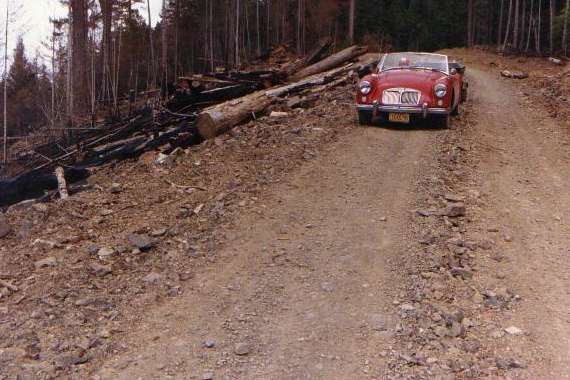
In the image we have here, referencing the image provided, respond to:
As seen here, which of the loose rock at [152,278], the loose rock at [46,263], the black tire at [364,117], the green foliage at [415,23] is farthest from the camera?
the green foliage at [415,23]

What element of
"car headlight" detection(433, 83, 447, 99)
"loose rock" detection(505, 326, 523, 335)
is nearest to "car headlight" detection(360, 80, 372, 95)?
"car headlight" detection(433, 83, 447, 99)

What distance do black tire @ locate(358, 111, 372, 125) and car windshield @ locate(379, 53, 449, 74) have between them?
57.7 inches

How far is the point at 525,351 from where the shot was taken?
182 inches

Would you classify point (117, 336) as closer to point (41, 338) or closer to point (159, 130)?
point (41, 338)

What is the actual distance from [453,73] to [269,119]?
4.08 metres

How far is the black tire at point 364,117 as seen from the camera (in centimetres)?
1215

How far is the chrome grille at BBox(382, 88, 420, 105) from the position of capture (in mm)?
11711

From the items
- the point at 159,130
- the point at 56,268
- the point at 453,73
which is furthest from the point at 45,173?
the point at 453,73

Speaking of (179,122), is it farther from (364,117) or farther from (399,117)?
(399,117)

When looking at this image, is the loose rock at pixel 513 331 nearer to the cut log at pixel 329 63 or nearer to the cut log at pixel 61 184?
the cut log at pixel 61 184

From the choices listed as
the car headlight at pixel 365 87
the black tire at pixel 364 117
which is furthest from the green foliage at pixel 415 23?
the black tire at pixel 364 117

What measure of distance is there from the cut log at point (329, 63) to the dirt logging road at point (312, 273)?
8728mm

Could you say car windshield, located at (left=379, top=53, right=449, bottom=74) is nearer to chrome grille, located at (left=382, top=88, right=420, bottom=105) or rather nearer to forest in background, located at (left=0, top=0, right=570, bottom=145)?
chrome grille, located at (left=382, top=88, right=420, bottom=105)

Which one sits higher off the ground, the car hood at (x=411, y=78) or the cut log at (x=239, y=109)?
the car hood at (x=411, y=78)
